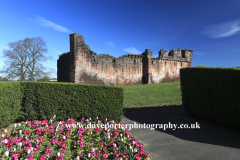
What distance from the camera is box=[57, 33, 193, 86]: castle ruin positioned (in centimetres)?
1714

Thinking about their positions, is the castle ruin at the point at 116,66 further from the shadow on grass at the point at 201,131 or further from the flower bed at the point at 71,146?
the flower bed at the point at 71,146

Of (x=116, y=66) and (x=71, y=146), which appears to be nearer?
(x=71, y=146)

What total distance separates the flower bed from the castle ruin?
1264 cm

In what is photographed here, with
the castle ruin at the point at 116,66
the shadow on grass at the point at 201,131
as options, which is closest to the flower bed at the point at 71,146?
the shadow on grass at the point at 201,131

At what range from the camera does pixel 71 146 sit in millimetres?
4102

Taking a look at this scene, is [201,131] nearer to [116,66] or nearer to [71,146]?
[71,146]

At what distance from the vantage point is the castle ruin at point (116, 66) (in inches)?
675

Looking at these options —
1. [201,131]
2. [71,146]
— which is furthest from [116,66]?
[71,146]

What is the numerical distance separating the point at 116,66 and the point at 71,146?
1828 centimetres

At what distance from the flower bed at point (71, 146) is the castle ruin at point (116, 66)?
12.6 m

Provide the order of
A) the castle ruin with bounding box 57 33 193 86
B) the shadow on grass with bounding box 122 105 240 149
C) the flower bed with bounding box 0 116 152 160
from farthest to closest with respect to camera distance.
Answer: the castle ruin with bounding box 57 33 193 86
the shadow on grass with bounding box 122 105 240 149
the flower bed with bounding box 0 116 152 160

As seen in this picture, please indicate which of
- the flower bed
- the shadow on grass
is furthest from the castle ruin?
the flower bed

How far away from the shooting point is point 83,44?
17.5 meters

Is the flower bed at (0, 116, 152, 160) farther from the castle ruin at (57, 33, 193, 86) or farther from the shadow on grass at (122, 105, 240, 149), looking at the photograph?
the castle ruin at (57, 33, 193, 86)
